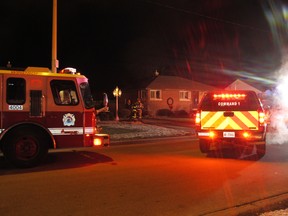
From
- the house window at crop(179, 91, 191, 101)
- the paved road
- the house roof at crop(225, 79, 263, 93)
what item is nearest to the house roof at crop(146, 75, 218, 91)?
the house window at crop(179, 91, 191, 101)

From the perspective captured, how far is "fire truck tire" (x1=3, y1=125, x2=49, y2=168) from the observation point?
9031 mm

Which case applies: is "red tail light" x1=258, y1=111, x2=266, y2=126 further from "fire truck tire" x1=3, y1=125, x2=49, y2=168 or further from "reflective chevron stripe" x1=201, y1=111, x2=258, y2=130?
"fire truck tire" x1=3, y1=125, x2=49, y2=168

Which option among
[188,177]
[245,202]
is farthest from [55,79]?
[245,202]

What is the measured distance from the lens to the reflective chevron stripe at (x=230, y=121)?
11.1 m

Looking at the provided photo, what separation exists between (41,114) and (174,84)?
34923 millimetres

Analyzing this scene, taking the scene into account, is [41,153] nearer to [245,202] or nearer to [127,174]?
[127,174]

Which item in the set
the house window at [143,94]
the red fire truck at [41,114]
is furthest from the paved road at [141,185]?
the house window at [143,94]

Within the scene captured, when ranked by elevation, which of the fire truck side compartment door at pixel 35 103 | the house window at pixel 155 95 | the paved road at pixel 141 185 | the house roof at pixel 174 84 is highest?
the house roof at pixel 174 84

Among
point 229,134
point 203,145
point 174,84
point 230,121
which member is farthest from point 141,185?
point 174,84

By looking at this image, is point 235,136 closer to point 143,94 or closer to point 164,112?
point 164,112

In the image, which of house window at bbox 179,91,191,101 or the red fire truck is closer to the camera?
the red fire truck

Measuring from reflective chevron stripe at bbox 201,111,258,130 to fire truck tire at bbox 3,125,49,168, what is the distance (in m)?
4.83

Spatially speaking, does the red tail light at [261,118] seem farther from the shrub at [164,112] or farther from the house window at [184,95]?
the house window at [184,95]

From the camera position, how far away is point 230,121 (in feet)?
37.2
